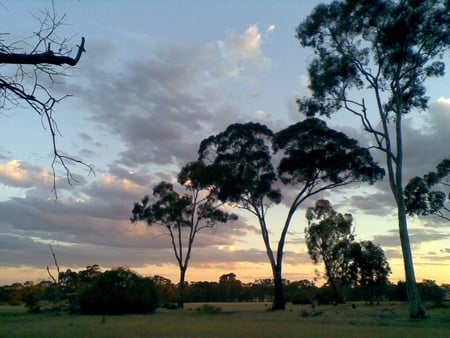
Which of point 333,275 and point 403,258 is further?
point 333,275

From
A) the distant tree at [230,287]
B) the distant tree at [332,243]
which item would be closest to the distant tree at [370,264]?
the distant tree at [332,243]

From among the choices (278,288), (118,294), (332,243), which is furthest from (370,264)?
(118,294)

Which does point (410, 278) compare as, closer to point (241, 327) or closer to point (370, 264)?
point (241, 327)

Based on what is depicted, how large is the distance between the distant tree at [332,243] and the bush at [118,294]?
77.9ft

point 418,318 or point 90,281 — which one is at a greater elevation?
point 90,281

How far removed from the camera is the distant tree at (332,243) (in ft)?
167

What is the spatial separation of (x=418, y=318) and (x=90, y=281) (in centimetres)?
2219

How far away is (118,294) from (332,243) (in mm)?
28237

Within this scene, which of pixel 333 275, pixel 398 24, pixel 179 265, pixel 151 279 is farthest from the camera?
pixel 333 275

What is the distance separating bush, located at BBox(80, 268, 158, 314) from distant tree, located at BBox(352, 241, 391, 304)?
28.7 m

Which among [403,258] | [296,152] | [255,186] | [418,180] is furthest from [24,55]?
[418,180]

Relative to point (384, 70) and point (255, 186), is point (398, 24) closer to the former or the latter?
point (384, 70)

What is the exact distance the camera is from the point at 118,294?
3103 centimetres

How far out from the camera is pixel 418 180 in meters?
36.2
